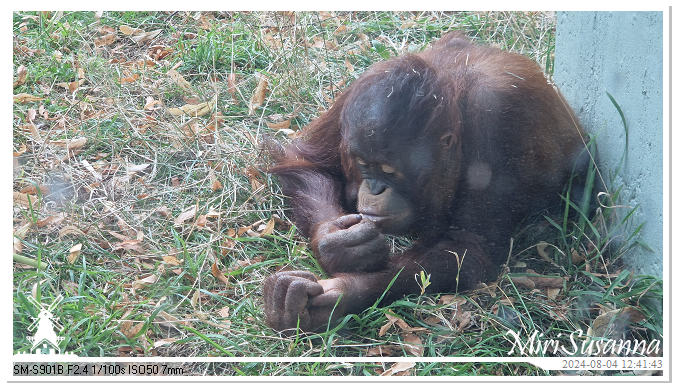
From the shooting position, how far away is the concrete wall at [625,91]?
2699 mm

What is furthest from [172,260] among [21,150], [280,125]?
[280,125]

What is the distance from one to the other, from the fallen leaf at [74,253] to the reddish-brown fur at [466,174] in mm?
735

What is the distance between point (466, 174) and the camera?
2.94 metres

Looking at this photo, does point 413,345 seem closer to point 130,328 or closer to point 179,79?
point 130,328

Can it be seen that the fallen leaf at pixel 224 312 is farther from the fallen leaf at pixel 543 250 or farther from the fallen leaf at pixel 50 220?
the fallen leaf at pixel 543 250

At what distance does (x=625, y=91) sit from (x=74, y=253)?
7.05 ft

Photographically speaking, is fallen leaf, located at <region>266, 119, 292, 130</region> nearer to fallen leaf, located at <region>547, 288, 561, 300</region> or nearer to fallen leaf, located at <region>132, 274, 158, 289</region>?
fallen leaf, located at <region>132, 274, 158, 289</region>

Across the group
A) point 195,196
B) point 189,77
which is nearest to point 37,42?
point 189,77

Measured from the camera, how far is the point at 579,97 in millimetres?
3227

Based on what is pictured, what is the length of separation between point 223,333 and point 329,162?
41.7 inches

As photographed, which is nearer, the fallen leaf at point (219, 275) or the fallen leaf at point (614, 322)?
the fallen leaf at point (614, 322)

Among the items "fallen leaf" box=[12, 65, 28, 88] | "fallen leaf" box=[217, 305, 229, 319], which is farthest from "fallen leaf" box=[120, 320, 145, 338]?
"fallen leaf" box=[12, 65, 28, 88]

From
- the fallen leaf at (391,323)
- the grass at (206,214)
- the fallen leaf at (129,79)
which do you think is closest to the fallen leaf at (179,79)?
the grass at (206,214)
